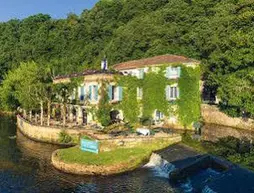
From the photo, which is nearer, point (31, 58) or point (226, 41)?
point (226, 41)

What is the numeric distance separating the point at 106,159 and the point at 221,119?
29.7m

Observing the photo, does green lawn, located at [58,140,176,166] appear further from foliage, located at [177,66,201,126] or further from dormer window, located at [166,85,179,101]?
dormer window, located at [166,85,179,101]

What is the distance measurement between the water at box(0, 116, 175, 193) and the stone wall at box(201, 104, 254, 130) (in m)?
25.4

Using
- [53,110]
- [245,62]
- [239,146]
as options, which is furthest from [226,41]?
[53,110]

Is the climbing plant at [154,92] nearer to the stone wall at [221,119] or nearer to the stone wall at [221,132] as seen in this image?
the stone wall at [221,132]

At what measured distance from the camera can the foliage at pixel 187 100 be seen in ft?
193

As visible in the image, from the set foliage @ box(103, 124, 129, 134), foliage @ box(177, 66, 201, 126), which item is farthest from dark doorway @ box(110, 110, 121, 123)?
foliage @ box(177, 66, 201, 126)

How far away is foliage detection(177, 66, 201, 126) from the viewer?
5875 centimetres

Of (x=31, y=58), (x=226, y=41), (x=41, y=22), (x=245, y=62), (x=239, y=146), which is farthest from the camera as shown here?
(x=41, y=22)

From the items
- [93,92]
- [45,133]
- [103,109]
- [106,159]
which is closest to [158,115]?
[103,109]

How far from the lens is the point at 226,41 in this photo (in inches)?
2356

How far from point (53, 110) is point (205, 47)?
99.4 feet

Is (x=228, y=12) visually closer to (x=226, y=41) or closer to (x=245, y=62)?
(x=226, y=41)

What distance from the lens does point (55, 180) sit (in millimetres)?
37000
